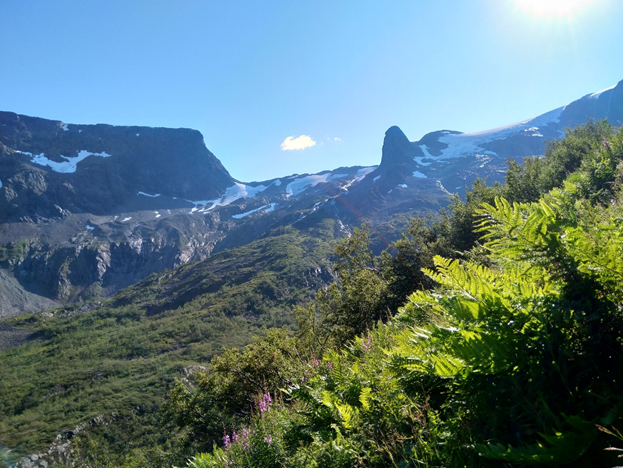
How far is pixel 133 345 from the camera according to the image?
145500mm

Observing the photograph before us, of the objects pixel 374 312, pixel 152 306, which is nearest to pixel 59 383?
pixel 152 306

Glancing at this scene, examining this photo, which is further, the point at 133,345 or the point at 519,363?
the point at 133,345

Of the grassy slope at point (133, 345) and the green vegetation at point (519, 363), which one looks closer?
the green vegetation at point (519, 363)

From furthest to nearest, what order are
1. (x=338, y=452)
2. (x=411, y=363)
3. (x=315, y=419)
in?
(x=315, y=419) < (x=338, y=452) < (x=411, y=363)

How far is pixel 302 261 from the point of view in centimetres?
18962

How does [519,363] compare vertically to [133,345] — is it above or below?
above

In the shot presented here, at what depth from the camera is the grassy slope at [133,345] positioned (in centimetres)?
9906

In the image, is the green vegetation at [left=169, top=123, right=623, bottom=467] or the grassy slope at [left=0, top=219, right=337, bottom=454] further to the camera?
the grassy slope at [left=0, top=219, right=337, bottom=454]

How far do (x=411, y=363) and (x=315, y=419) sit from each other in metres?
2.17

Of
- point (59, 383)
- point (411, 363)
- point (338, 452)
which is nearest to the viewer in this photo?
point (411, 363)

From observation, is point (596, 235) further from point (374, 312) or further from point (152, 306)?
point (152, 306)

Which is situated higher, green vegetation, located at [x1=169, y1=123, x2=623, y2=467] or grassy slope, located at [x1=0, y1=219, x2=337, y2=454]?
green vegetation, located at [x1=169, y1=123, x2=623, y2=467]

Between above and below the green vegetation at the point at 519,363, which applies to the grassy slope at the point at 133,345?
below

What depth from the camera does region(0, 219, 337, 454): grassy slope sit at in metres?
99.1
